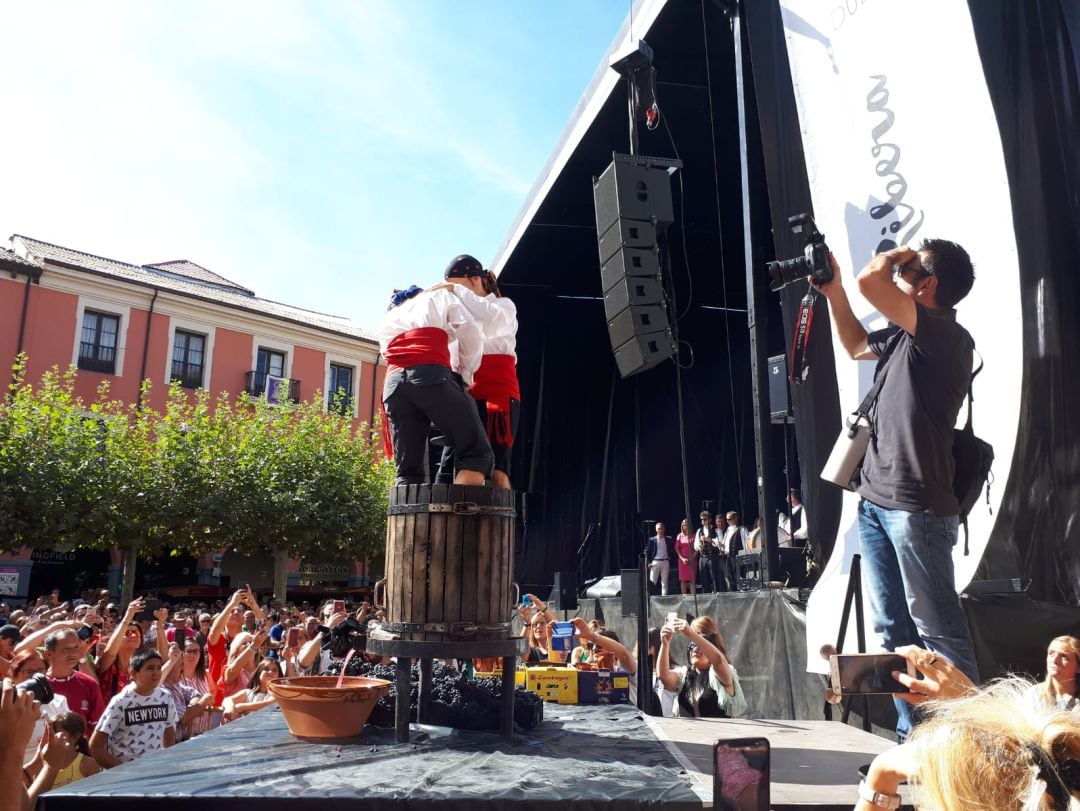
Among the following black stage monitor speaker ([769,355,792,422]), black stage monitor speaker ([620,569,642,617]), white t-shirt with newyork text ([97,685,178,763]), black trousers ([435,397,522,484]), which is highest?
A: black stage monitor speaker ([769,355,792,422])

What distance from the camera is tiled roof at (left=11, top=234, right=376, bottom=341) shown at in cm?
2758

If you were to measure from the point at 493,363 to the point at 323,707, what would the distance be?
5.88 ft

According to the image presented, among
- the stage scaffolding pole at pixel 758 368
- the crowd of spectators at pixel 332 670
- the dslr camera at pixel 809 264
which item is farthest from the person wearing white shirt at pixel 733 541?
the dslr camera at pixel 809 264

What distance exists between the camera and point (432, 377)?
12.6ft

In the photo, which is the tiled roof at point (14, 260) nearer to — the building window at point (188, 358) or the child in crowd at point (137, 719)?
the building window at point (188, 358)

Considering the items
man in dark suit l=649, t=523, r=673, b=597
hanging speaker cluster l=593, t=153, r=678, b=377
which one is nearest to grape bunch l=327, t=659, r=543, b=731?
hanging speaker cluster l=593, t=153, r=678, b=377

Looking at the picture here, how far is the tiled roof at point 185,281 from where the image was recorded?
27.6 metres

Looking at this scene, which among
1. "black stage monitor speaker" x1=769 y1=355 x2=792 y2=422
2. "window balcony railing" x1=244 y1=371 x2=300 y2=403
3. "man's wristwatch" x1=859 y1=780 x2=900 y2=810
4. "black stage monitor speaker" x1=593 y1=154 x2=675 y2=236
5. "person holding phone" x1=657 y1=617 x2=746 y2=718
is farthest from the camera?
"window balcony railing" x1=244 y1=371 x2=300 y2=403

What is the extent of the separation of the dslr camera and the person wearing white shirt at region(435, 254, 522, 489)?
1.39 meters

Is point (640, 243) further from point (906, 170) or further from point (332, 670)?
point (332, 670)

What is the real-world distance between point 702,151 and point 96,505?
Result: 1740 centimetres

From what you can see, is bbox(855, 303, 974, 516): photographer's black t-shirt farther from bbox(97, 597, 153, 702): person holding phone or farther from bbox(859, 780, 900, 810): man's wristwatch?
bbox(97, 597, 153, 702): person holding phone

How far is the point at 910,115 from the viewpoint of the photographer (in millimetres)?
5227

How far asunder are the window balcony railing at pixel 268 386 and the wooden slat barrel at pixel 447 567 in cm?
2722
